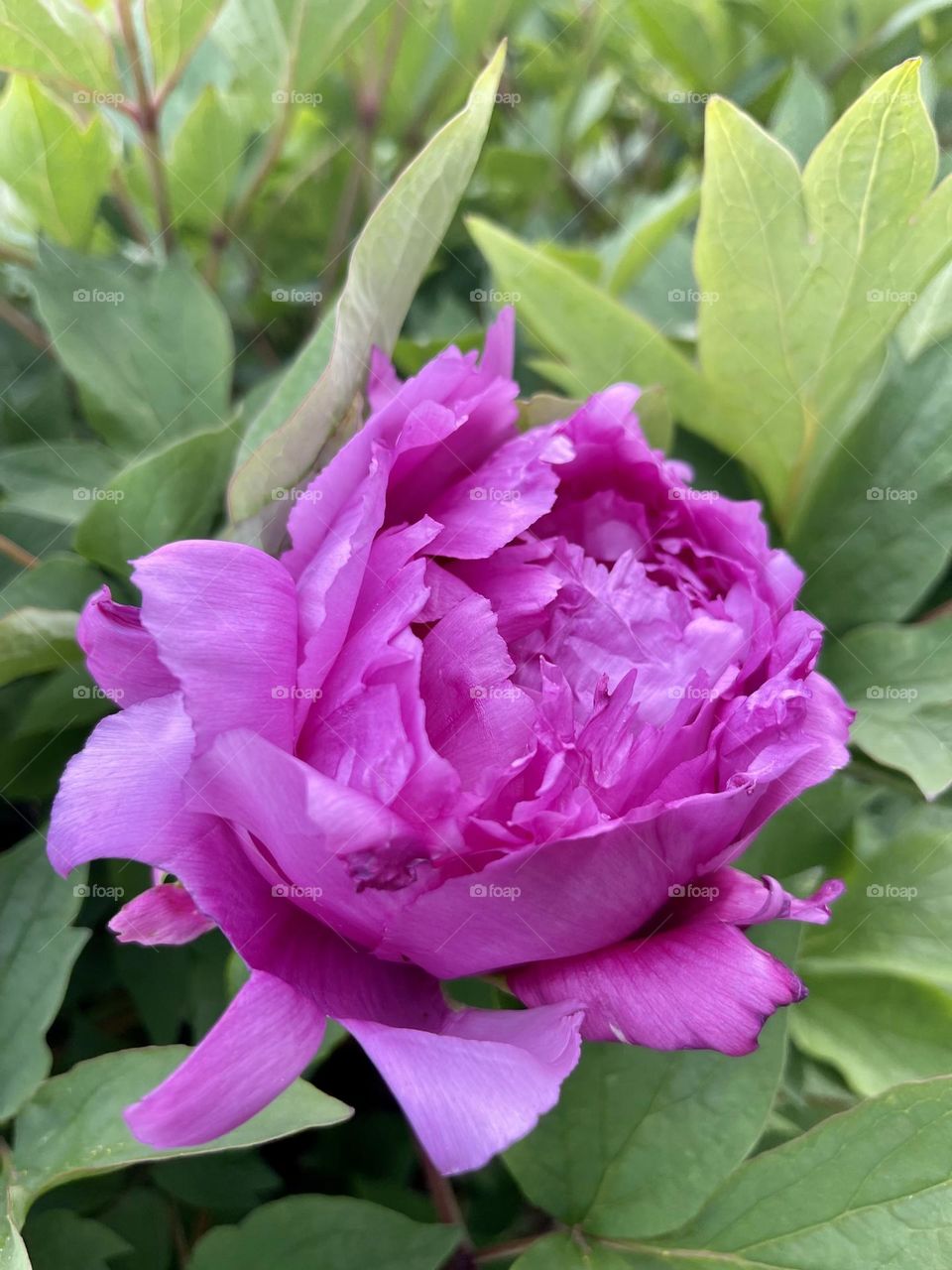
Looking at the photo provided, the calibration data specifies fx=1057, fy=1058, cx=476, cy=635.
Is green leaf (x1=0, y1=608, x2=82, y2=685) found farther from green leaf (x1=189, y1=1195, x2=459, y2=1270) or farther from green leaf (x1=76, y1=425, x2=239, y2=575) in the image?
green leaf (x1=189, y1=1195, x2=459, y2=1270)

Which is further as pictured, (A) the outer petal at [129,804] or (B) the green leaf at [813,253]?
(B) the green leaf at [813,253]

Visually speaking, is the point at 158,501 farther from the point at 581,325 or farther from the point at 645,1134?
the point at 645,1134

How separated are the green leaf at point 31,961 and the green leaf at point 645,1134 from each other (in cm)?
17

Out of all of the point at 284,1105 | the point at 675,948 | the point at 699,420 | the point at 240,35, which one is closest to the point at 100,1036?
the point at 284,1105

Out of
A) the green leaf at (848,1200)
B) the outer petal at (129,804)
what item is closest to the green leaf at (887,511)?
the green leaf at (848,1200)

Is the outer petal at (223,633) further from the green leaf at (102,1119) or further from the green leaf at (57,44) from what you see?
the green leaf at (57,44)

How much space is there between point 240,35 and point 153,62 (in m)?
0.11

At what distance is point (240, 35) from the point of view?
574mm

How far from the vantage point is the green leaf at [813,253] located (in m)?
0.40

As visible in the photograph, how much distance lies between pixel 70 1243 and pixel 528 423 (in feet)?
1.11

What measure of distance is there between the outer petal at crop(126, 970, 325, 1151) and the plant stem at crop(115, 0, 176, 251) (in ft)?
1.29

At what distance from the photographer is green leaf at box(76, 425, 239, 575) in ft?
1.40

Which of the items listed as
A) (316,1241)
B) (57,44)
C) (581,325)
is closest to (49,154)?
(57,44)

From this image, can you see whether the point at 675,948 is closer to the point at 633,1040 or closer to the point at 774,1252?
the point at 633,1040
